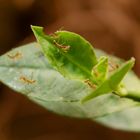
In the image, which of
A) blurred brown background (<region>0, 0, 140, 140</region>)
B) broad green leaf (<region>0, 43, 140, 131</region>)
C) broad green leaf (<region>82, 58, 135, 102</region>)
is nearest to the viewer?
broad green leaf (<region>82, 58, 135, 102</region>)

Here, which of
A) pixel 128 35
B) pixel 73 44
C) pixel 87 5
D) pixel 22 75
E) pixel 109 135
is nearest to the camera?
pixel 73 44

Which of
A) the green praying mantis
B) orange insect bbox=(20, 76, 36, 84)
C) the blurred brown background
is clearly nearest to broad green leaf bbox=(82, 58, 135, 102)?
the green praying mantis

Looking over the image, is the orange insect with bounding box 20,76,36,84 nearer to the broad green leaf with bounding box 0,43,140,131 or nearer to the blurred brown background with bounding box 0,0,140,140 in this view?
the broad green leaf with bounding box 0,43,140,131

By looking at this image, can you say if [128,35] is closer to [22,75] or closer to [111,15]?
[111,15]

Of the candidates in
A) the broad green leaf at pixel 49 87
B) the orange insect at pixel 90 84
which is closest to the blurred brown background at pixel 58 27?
the broad green leaf at pixel 49 87

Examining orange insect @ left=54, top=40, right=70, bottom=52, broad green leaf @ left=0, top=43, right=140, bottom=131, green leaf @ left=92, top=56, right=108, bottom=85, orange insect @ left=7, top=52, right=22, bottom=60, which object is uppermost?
orange insect @ left=54, top=40, right=70, bottom=52

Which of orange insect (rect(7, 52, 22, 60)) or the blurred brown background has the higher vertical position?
orange insect (rect(7, 52, 22, 60))

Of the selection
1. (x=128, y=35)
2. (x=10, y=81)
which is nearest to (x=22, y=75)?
(x=10, y=81)
